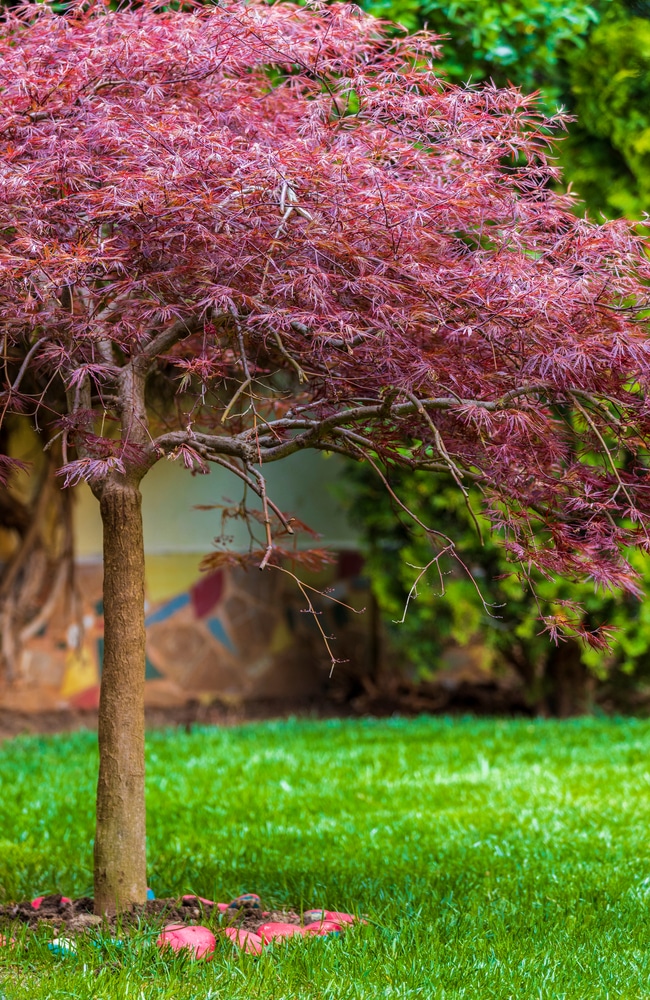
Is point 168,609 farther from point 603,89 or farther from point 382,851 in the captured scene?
point 603,89

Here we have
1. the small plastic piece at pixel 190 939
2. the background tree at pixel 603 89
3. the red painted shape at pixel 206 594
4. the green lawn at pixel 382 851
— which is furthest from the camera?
the red painted shape at pixel 206 594

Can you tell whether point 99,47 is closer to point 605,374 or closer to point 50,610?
point 605,374

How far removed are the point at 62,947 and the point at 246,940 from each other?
52 centimetres

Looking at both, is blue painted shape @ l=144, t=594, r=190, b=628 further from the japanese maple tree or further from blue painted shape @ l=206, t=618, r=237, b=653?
the japanese maple tree

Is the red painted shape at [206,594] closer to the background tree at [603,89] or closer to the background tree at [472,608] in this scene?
the background tree at [472,608]

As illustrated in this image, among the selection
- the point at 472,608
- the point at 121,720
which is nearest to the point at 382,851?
the point at 121,720

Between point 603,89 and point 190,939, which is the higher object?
point 603,89

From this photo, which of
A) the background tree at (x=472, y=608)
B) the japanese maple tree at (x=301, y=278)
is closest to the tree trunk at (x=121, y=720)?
the japanese maple tree at (x=301, y=278)

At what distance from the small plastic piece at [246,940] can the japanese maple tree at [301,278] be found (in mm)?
304

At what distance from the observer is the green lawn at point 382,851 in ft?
9.52

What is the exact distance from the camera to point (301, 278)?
2668 millimetres

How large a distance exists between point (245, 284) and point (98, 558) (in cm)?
587

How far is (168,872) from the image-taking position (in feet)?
13.3

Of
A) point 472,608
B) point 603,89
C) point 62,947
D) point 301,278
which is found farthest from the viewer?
point 472,608
